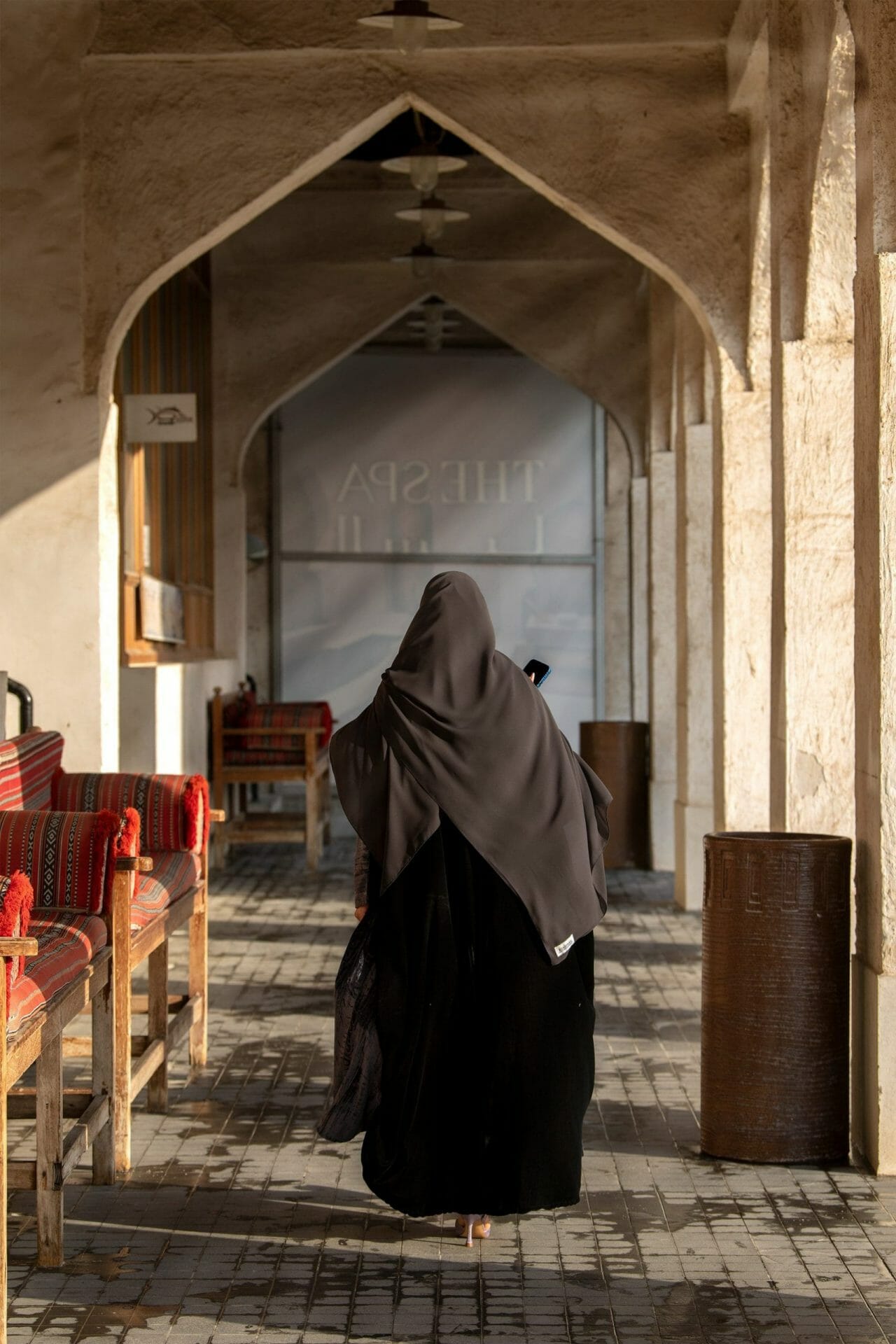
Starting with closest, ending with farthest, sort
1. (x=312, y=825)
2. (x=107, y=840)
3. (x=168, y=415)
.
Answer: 1. (x=107, y=840)
2. (x=168, y=415)
3. (x=312, y=825)

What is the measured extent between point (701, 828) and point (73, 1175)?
605cm

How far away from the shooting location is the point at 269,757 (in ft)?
40.4

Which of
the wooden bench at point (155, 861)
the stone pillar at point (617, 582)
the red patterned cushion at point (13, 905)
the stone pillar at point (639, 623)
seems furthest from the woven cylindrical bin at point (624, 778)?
the red patterned cushion at point (13, 905)

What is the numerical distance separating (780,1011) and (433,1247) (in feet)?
4.30

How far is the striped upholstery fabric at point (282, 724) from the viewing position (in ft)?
40.4

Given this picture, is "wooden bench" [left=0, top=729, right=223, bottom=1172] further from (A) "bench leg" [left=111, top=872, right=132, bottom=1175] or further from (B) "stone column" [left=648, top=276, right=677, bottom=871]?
(B) "stone column" [left=648, top=276, right=677, bottom=871]

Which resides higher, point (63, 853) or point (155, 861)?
point (63, 853)

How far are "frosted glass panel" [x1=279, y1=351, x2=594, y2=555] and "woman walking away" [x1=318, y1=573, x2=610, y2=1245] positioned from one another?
1429 cm

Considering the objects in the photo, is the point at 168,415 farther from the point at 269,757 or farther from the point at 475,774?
the point at 475,774

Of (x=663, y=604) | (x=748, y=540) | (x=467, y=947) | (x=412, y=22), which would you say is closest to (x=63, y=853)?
(x=467, y=947)

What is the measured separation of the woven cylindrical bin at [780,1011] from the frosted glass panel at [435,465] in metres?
13.5

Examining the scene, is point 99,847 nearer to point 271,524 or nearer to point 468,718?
point 468,718

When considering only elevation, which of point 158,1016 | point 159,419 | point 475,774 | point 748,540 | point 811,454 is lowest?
point 158,1016

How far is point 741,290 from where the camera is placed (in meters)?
8.11
